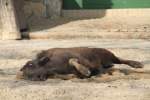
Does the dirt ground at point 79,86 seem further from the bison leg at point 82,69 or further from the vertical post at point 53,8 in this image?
the vertical post at point 53,8

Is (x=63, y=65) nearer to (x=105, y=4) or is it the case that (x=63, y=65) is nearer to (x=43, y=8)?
(x=43, y=8)

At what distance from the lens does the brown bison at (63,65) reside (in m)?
7.43

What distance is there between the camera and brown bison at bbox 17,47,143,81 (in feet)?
24.4

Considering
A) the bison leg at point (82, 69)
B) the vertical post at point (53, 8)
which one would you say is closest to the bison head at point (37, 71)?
the bison leg at point (82, 69)

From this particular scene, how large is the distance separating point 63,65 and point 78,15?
7110mm

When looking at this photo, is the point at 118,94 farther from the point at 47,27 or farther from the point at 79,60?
the point at 47,27

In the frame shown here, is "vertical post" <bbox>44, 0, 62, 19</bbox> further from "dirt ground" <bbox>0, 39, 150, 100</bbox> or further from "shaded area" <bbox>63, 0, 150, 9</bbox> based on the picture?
"dirt ground" <bbox>0, 39, 150, 100</bbox>

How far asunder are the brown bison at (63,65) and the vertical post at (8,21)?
14.9 feet

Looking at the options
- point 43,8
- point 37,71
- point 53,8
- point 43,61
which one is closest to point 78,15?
point 53,8

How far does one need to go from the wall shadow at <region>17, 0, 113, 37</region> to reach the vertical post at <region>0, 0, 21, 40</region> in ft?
4.12

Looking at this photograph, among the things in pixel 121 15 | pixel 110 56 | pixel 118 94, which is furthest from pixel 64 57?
pixel 121 15

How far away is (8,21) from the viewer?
12375 millimetres

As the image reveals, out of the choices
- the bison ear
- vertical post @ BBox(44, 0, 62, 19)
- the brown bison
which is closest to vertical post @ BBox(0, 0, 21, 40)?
vertical post @ BBox(44, 0, 62, 19)

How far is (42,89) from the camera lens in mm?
6836
